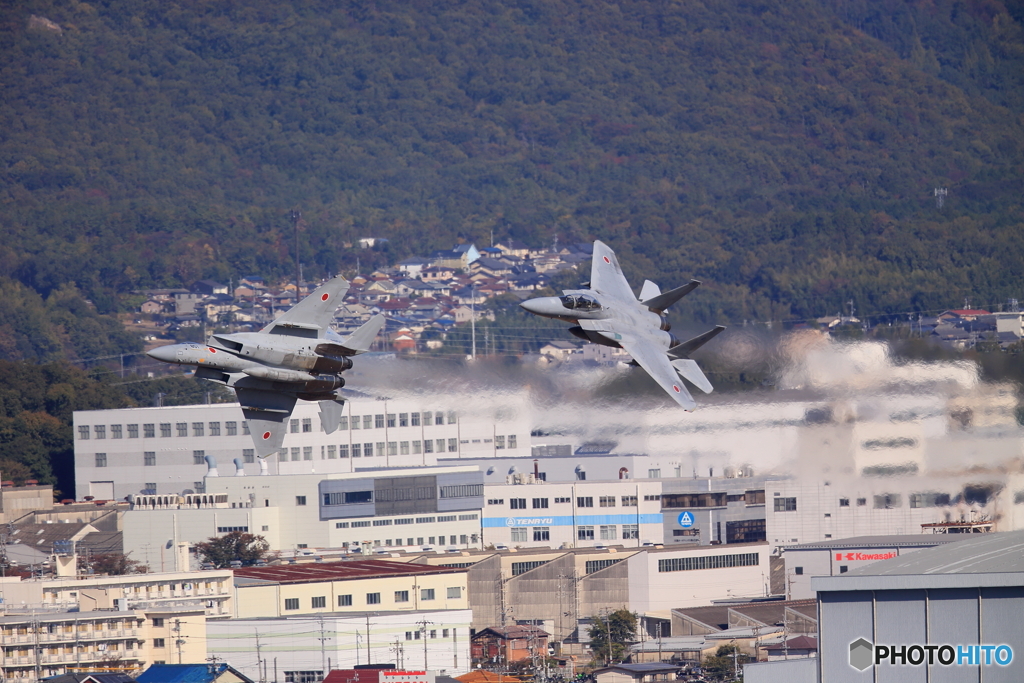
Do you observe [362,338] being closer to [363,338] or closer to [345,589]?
[363,338]

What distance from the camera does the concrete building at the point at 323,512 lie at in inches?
4006

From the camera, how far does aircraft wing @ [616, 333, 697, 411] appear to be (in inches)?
2025

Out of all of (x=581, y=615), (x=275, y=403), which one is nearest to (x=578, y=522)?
(x=581, y=615)

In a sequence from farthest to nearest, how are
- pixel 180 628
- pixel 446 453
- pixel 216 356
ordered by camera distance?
pixel 446 453 < pixel 180 628 < pixel 216 356

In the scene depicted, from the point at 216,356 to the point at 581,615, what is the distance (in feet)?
161

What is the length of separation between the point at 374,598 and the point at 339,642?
812 centimetres

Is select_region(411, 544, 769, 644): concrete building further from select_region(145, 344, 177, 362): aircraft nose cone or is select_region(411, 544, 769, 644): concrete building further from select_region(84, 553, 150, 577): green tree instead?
select_region(145, 344, 177, 362): aircraft nose cone

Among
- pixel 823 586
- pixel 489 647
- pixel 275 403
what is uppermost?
pixel 275 403

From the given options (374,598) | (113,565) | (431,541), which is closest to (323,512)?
(431,541)

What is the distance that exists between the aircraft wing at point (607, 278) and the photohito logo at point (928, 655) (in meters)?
22.3

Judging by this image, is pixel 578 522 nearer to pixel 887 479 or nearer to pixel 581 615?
pixel 581 615

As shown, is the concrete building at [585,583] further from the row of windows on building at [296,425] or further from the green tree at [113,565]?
the row of windows on building at [296,425]

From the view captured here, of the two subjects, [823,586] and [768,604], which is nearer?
[823,586]

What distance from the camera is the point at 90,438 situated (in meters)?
125
